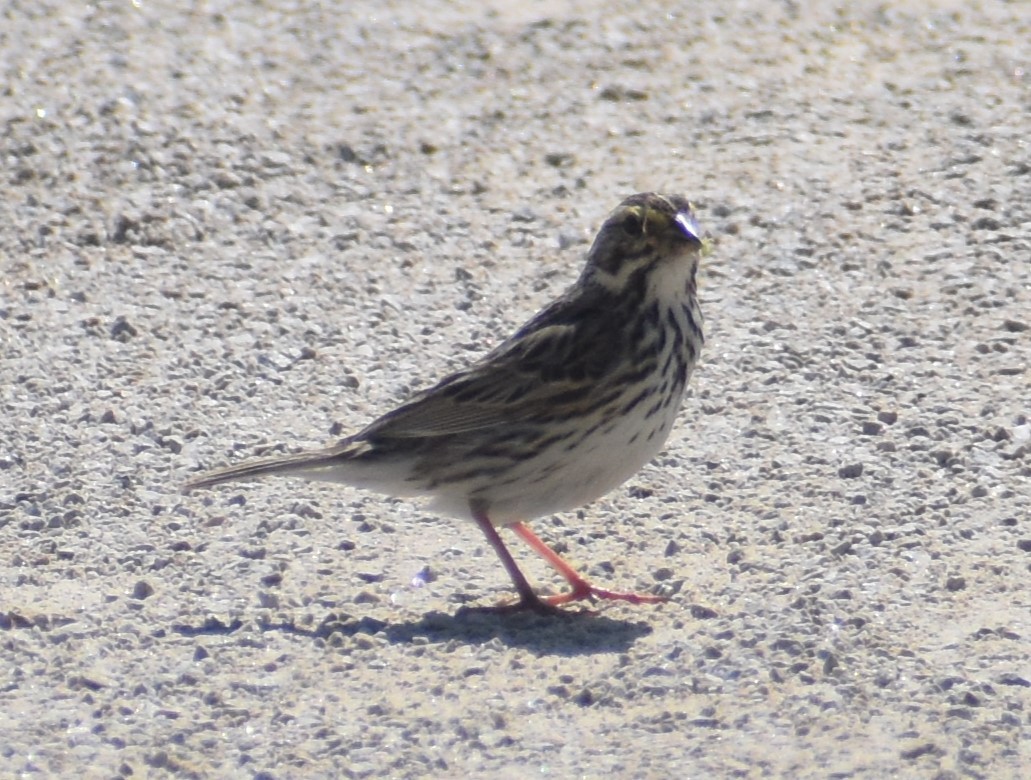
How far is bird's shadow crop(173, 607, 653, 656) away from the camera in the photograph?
21.1 feet

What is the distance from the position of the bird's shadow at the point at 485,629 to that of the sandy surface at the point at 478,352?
19 mm

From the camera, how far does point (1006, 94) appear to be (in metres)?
11.2

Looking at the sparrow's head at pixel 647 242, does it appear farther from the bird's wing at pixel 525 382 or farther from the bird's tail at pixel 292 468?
the bird's tail at pixel 292 468

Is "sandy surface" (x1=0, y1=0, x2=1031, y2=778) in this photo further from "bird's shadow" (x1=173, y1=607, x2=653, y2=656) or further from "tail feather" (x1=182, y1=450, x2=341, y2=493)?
"tail feather" (x1=182, y1=450, x2=341, y2=493)

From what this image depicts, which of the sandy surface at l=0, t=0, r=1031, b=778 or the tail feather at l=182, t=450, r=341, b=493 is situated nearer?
the sandy surface at l=0, t=0, r=1031, b=778

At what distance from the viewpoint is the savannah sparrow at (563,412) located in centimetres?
674

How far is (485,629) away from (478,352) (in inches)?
97.6

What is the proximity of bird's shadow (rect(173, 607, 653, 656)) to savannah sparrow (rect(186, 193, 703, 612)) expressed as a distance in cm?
11

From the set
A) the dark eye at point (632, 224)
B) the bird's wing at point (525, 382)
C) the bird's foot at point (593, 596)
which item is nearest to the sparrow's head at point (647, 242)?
the dark eye at point (632, 224)

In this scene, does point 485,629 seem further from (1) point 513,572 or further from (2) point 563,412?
(2) point 563,412

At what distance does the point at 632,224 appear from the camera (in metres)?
6.99

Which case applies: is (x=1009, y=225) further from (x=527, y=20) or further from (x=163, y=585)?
(x=163, y=585)

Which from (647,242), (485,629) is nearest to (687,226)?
(647,242)

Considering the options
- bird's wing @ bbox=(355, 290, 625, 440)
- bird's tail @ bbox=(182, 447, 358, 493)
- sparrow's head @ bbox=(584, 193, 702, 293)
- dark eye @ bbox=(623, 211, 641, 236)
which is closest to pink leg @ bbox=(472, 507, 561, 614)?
bird's wing @ bbox=(355, 290, 625, 440)
